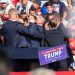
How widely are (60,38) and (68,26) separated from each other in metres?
0.61

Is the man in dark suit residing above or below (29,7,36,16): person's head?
below

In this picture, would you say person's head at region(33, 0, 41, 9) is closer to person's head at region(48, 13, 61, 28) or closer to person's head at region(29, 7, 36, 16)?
person's head at region(29, 7, 36, 16)

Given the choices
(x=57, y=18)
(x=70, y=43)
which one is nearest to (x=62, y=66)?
(x=70, y=43)

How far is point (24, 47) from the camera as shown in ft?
21.6

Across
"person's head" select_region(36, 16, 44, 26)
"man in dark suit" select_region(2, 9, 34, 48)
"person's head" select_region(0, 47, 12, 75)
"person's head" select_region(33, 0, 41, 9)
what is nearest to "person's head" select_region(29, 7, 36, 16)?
"person's head" select_region(36, 16, 44, 26)

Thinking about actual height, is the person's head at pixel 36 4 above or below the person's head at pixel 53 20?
above

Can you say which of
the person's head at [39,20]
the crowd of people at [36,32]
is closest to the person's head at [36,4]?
the crowd of people at [36,32]

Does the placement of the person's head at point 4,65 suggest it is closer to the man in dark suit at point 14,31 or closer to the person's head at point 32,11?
the man in dark suit at point 14,31

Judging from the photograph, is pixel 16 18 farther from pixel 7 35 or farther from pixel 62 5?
pixel 62 5

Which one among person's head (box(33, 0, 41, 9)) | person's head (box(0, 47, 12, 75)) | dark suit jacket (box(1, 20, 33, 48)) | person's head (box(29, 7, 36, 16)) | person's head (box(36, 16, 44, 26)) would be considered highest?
person's head (box(0, 47, 12, 75))

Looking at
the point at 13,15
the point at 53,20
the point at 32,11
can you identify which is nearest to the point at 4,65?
the point at 53,20

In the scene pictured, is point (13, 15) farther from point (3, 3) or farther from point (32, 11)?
point (3, 3)

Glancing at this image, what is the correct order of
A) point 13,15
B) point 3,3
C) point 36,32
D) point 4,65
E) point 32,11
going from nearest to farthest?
point 4,65 < point 13,15 < point 36,32 < point 32,11 < point 3,3

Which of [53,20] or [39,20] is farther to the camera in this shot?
[39,20]
